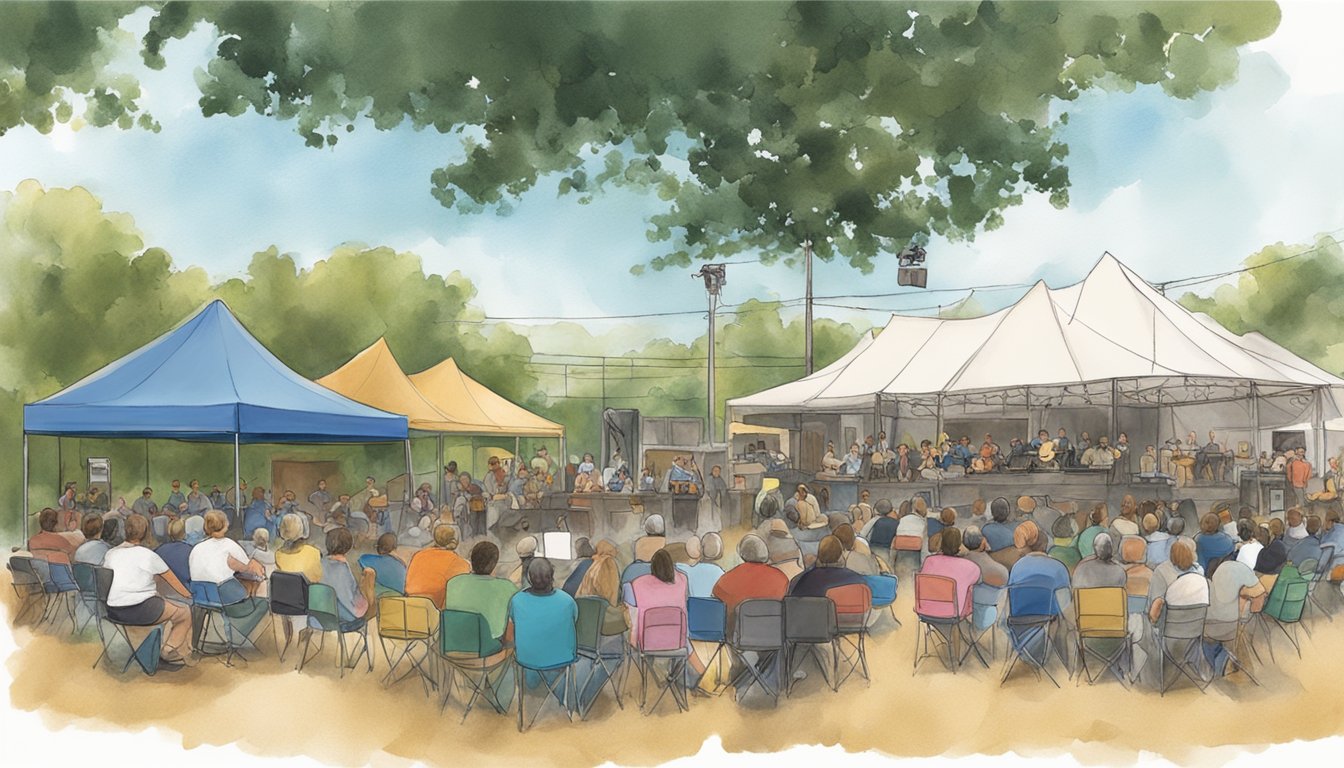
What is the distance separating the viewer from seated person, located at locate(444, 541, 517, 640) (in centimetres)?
654

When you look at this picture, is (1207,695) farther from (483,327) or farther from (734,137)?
(483,327)

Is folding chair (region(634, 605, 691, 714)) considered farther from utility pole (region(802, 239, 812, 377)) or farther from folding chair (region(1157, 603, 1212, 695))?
utility pole (region(802, 239, 812, 377))

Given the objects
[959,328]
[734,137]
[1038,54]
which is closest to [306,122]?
[734,137]

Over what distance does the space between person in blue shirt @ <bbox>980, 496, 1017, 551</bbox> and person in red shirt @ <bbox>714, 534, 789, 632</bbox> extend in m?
2.43

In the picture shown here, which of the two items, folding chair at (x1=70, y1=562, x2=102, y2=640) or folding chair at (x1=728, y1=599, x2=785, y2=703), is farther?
folding chair at (x1=70, y1=562, x2=102, y2=640)

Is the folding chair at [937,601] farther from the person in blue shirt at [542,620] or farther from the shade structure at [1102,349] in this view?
the shade structure at [1102,349]

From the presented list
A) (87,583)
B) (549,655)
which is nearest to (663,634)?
(549,655)

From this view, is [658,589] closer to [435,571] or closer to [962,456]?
[435,571]

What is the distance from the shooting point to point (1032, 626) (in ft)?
24.2

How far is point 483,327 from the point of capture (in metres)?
25.0

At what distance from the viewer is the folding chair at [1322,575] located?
8.66 meters

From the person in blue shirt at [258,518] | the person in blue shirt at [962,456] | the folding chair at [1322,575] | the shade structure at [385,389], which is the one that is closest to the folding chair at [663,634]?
the folding chair at [1322,575]

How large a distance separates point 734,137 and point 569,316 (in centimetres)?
516

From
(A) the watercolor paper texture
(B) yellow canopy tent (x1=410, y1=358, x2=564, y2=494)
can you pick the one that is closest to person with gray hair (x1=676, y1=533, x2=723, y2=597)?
(A) the watercolor paper texture
